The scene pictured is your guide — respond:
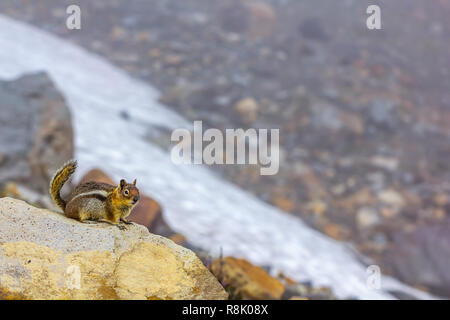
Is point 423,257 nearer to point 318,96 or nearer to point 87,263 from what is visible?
point 318,96

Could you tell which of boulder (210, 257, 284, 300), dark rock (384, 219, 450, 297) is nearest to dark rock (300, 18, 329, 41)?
dark rock (384, 219, 450, 297)

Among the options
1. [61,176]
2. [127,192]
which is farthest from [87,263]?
[61,176]

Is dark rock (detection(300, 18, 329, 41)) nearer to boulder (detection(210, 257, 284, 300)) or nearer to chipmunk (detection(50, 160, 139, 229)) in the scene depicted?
boulder (detection(210, 257, 284, 300))

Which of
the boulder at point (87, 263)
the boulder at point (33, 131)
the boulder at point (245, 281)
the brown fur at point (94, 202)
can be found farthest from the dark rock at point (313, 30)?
the boulder at point (87, 263)

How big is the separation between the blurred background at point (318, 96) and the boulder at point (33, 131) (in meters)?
0.08

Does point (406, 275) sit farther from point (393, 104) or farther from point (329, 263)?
point (393, 104)

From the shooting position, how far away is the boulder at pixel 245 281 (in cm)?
344

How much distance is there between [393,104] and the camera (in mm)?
14992

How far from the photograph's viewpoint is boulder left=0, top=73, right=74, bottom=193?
220 inches

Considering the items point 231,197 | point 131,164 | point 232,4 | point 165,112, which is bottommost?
point 231,197

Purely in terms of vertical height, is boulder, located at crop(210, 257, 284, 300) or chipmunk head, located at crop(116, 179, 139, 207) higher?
chipmunk head, located at crop(116, 179, 139, 207)

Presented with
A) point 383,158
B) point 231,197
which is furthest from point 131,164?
point 383,158

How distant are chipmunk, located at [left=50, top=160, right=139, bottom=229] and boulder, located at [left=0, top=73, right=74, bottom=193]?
330 cm
